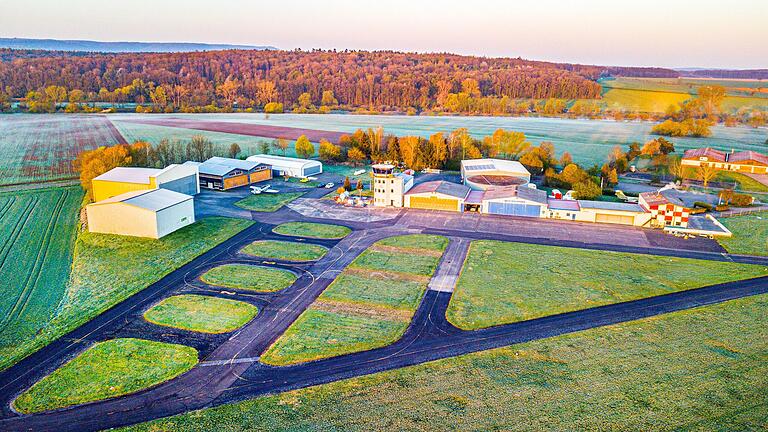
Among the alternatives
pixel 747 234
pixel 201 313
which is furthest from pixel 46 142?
pixel 747 234

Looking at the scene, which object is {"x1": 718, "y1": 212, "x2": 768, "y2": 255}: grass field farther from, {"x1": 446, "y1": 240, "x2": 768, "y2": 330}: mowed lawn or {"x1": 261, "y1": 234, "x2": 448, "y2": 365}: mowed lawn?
{"x1": 261, "y1": 234, "x2": 448, "y2": 365}: mowed lawn

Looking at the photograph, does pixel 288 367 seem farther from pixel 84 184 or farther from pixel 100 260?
pixel 84 184

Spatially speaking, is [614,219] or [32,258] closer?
[32,258]

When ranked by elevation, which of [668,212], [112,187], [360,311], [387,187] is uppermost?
[387,187]

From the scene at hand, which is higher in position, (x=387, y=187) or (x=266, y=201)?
(x=387, y=187)

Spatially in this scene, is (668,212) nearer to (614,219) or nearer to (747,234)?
(614,219)

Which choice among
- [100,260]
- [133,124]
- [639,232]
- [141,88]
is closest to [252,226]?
[100,260]

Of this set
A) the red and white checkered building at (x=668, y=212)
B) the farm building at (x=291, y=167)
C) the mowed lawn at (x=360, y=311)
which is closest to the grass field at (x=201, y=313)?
the mowed lawn at (x=360, y=311)
